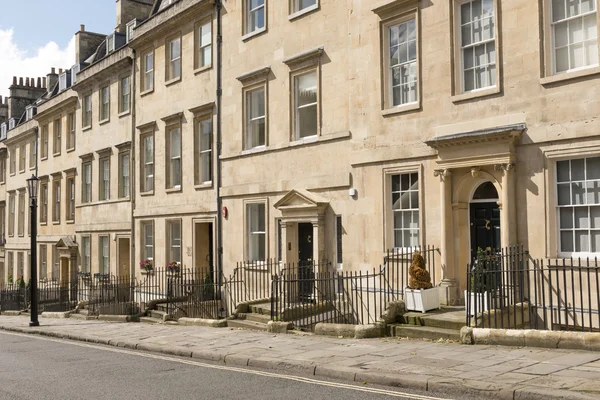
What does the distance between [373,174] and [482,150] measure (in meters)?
3.01

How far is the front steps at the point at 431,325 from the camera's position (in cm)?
1130

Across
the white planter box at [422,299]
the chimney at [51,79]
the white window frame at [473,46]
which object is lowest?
the white planter box at [422,299]

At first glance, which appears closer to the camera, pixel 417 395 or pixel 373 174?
pixel 417 395

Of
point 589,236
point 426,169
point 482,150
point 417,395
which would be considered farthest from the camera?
point 426,169

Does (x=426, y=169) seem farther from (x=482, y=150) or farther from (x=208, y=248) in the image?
(x=208, y=248)

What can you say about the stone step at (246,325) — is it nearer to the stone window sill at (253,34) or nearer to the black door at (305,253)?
the black door at (305,253)

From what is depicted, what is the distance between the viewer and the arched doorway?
12828 mm

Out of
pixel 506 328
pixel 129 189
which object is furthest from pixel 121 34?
pixel 506 328

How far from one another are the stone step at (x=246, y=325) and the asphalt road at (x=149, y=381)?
3201 millimetres

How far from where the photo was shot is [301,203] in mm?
16703

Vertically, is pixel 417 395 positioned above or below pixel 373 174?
below

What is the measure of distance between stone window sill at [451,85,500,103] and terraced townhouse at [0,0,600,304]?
4 centimetres

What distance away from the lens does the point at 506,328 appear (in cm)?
1094

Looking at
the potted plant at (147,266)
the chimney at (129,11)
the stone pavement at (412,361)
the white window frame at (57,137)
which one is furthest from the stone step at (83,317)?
the chimney at (129,11)
